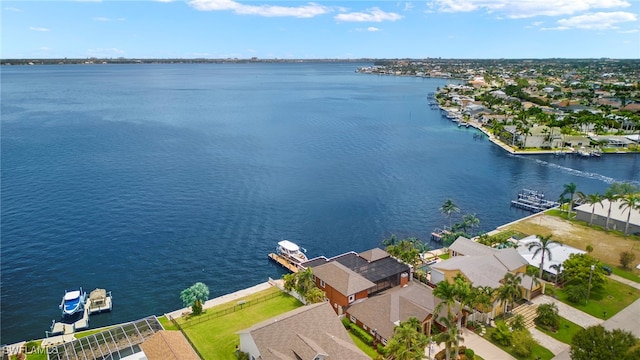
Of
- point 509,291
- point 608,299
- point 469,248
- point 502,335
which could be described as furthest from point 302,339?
point 608,299

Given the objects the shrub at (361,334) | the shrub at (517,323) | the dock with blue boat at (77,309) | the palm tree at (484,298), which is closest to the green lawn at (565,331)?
the shrub at (517,323)

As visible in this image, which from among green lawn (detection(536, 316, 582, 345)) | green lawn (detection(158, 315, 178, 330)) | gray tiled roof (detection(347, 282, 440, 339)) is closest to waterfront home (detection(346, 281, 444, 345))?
gray tiled roof (detection(347, 282, 440, 339))

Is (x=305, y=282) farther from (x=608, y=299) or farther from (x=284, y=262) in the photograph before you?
(x=608, y=299)

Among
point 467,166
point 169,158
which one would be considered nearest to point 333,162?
point 467,166

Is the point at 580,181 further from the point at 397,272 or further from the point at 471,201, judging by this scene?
the point at 397,272

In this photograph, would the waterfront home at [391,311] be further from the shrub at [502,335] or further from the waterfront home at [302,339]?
the waterfront home at [302,339]

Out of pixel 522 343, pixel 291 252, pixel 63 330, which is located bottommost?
pixel 63 330
